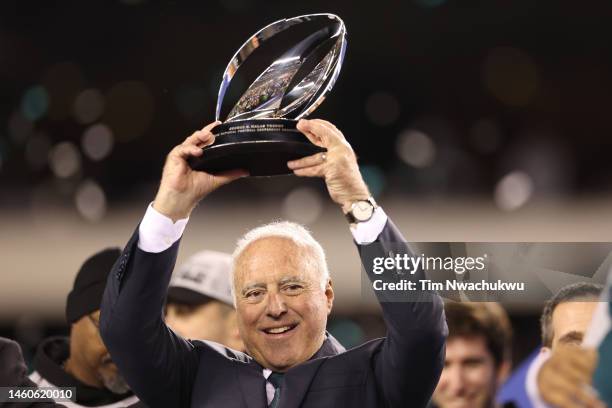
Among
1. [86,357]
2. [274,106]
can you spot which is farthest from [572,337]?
[86,357]

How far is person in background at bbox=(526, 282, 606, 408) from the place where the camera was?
5.03 ft

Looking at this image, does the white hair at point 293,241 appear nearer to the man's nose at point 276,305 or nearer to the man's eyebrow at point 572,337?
the man's nose at point 276,305

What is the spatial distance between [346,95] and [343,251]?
58 cm

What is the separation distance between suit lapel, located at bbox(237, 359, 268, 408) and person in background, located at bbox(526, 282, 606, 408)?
1.60ft

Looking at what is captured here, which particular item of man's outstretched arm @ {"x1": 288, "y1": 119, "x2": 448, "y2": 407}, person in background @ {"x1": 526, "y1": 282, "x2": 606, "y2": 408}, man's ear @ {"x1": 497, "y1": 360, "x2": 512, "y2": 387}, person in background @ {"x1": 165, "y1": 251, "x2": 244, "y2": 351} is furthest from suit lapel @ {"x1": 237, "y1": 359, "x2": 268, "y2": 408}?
person in background @ {"x1": 165, "y1": 251, "x2": 244, "y2": 351}

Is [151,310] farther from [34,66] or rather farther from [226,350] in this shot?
[34,66]

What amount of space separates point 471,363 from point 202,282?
0.73 m

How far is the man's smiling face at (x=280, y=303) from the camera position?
1.51 meters

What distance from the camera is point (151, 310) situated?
1469mm

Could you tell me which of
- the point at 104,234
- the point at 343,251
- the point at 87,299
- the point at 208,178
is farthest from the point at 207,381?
the point at 104,234

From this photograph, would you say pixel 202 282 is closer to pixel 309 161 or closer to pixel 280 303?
pixel 280 303

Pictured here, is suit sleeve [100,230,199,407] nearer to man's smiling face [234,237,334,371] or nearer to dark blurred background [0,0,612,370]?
man's smiling face [234,237,334,371]

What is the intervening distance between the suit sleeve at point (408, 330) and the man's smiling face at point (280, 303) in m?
0.15

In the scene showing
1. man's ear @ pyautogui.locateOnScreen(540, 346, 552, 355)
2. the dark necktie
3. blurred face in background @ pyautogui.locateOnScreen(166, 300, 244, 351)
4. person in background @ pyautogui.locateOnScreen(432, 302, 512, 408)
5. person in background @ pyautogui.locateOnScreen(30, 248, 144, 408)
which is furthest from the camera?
blurred face in background @ pyautogui.locateOnScreen(166, 300, 244, 351)
